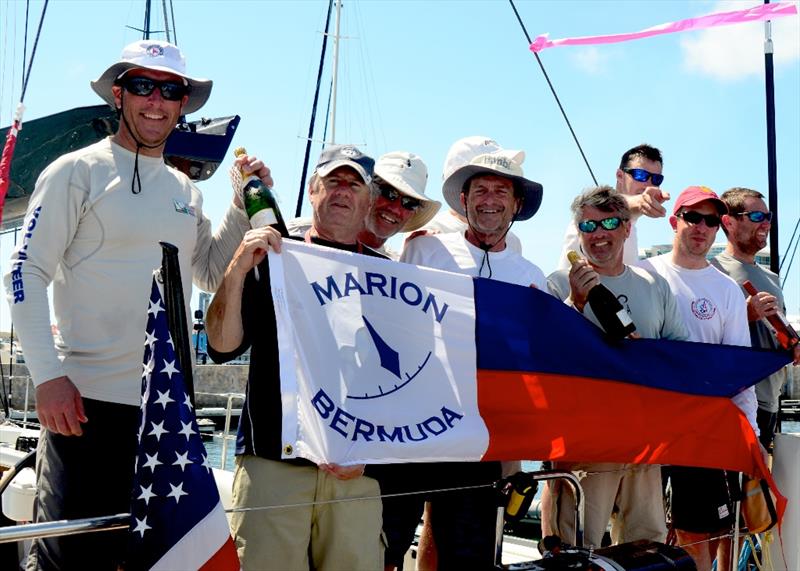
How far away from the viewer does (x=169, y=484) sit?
2.59m

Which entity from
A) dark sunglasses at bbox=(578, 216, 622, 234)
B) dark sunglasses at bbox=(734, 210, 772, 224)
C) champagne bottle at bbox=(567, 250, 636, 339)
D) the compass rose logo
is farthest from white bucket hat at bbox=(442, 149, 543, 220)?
dark sunglasses at bbox=(734, 210, 772, 224)

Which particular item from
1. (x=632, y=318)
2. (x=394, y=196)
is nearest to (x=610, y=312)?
(x=632, y=318)

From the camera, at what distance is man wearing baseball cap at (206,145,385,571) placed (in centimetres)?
298

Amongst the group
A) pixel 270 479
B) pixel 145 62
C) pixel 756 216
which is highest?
pixel 145 62

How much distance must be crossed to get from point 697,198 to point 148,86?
9.56ft

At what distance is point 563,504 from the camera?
421cm

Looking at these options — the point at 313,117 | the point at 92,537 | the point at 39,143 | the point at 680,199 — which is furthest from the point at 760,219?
the point at 313,117

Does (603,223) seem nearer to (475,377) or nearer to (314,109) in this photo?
(475,377)

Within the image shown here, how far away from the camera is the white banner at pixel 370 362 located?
9.98ft

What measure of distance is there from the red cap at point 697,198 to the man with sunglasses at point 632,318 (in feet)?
1.75

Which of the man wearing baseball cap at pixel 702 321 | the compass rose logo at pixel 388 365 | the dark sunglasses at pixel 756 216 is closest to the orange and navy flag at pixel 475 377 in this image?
the compass rose logo at pixel 388 365

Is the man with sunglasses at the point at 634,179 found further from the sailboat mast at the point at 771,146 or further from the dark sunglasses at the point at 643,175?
the sailboat mast at the point at 771,146

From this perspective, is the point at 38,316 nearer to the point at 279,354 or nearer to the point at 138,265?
the point at 138,265

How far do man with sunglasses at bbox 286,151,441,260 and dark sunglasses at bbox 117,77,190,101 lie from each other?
3.57 ft
